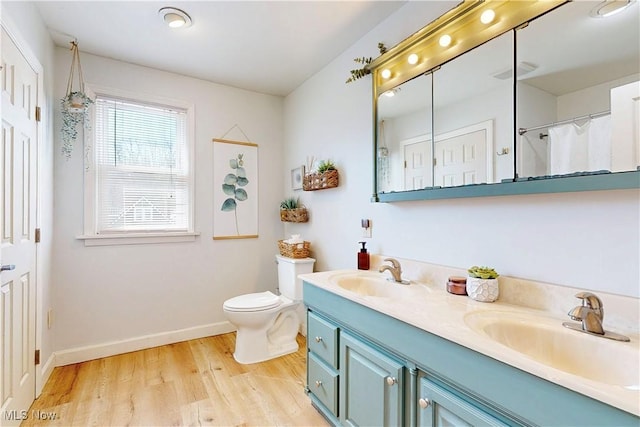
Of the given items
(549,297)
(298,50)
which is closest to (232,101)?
(298,50)

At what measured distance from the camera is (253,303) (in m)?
2.46

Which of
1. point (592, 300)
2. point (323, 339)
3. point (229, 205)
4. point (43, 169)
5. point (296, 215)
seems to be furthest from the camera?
point (229, 205)

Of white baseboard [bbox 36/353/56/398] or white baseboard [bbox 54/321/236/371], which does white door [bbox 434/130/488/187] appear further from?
white baseboard [bbox 36/353/56/398]

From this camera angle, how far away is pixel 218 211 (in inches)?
119

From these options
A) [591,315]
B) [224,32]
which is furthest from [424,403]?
[224,32]

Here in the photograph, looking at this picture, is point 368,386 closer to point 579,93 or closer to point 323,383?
point 323,383

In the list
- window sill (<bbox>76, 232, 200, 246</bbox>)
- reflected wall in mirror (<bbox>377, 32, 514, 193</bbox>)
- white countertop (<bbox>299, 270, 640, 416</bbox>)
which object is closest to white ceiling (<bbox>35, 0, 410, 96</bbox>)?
reflected wall in mirror (<bbox>377, 32, 514, 193</bbox>)

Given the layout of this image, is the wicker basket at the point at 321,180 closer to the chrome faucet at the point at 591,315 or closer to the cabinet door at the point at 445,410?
the cabinet door at the point at 445,410

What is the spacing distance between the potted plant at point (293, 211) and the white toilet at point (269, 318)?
0.40 meters

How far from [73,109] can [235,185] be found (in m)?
1.37

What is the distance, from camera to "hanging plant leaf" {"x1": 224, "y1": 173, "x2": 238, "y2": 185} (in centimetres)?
307

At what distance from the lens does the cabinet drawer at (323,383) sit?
161 centimetres

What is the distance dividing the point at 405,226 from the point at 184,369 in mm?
1966

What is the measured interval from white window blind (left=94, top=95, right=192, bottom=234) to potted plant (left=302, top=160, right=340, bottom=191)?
46.4 inches
